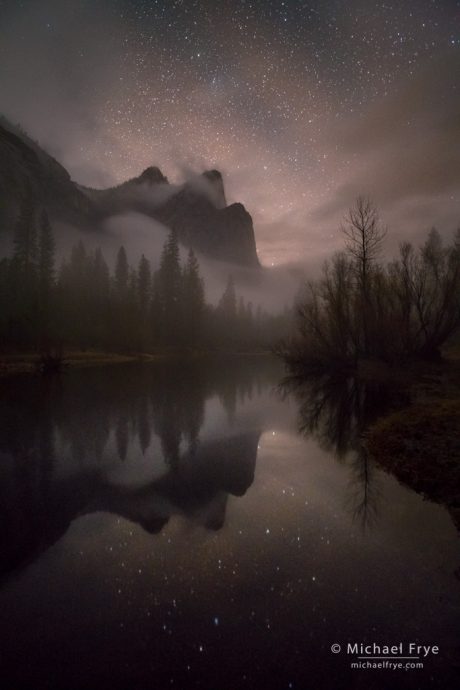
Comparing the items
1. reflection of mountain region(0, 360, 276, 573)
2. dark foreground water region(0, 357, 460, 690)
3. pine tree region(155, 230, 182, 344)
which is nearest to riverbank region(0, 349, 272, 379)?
pine tree region(155, 230, 182, 344)

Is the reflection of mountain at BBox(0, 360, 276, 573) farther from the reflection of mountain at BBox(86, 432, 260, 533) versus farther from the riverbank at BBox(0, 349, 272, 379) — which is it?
the riverbank at BBox(0, 349, 272, 379)

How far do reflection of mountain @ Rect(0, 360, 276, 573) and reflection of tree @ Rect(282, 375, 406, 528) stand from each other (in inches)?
96.7

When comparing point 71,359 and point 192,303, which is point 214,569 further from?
point 192,303

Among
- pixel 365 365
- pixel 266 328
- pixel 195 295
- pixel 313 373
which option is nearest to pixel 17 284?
pixel 195 295

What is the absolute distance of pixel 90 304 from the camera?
57062mm

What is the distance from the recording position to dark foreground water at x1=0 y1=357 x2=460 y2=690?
10.8ft

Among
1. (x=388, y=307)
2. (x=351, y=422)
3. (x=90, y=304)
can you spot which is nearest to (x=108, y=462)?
(x=351, y=422)

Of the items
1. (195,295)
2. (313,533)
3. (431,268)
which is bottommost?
(313,533)

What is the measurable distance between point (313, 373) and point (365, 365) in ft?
21.2

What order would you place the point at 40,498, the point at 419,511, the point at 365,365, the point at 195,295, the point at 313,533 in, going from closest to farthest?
the point at 313,533
the point at 419,511
the point at 40,498
the point at 365,365
the point at 195,295

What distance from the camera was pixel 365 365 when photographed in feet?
105

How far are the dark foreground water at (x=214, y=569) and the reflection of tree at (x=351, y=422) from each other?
3.6 inches

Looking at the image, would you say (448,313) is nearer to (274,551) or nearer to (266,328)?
(274,551)

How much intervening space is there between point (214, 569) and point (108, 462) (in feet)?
18.0
